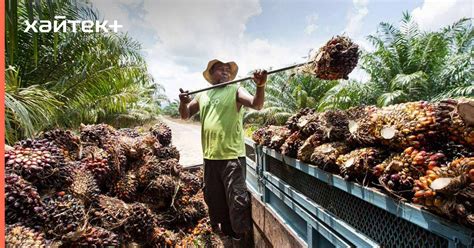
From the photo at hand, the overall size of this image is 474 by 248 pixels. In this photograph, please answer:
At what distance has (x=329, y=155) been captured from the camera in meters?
1.93

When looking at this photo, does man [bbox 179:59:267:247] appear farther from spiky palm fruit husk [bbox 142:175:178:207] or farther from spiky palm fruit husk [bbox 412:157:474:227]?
spiky palm fruit husk [bbox 412:157:474:227]

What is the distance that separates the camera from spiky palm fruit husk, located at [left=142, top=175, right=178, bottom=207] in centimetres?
328

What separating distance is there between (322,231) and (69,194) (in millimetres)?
1862

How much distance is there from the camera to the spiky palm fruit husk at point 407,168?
1.33 m

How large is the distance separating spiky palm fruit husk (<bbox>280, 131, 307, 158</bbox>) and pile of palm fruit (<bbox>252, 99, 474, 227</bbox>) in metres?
0.28

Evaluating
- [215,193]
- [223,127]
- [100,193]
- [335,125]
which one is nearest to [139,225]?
[100,193]

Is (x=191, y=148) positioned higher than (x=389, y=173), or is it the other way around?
(x=389, y=173)

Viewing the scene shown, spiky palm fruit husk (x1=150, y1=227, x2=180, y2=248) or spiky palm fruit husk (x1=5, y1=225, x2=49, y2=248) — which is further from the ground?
spiky palm fruit husk (x1=5, y1=225, x2=49, y2=248)

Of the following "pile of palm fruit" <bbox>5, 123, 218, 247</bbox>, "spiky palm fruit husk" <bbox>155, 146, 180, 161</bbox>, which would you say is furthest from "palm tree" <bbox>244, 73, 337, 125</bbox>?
"pile of palm fruit" <bbox>5, 123, 218, 247</bbox>

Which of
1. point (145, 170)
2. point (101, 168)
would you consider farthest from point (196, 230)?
point (101, 168)

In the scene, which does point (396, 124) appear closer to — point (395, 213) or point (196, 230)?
point (395, 213)

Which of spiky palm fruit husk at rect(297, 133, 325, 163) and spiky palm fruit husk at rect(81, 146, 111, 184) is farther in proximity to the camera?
spiky palm fruit husk at rect(81, 146, 111, 184)

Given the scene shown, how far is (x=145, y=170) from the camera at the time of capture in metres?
3.35

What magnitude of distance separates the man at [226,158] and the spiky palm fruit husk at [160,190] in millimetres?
418
